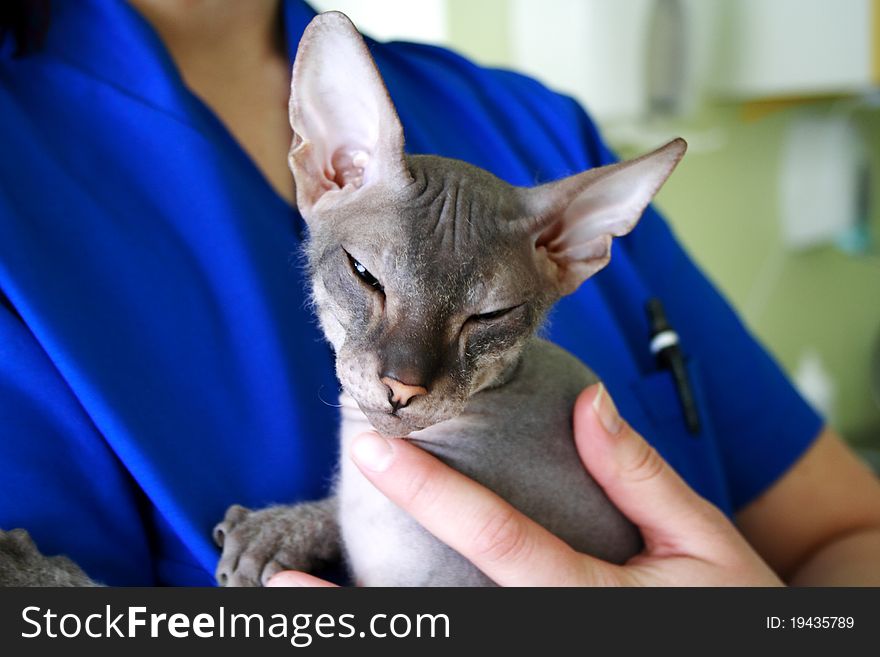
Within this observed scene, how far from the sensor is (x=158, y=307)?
706mm

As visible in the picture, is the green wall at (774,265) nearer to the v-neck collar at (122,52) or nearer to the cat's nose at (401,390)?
the v-neck collar at (122,52)

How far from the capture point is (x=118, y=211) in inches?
28.6

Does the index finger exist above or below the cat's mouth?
below

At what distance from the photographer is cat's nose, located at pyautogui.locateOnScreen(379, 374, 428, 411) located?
464mm

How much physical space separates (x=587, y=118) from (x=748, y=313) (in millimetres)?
1576

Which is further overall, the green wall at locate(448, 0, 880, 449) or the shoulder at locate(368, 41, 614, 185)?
the green wall at locate(448, 0, 880, 449)

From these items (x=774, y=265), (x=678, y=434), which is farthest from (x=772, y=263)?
(x=678, y=434)

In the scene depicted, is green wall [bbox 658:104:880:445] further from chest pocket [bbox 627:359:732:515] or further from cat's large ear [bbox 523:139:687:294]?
cat's large ear [bbox 523:139:687:294]

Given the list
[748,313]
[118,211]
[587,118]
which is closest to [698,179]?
[748,313]

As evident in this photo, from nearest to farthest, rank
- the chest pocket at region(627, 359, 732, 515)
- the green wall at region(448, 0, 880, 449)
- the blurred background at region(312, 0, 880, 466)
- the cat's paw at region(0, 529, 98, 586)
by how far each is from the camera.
→ the cat's paw at region(0, 529, 98, 586) < the chest pocket at region(627, 359, 732, 515) < the blurred background at region(312, 0, 880, 466) < the green wall at region(448, 0, 880, 449)

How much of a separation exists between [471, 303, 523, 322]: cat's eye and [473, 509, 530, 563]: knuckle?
0.19m

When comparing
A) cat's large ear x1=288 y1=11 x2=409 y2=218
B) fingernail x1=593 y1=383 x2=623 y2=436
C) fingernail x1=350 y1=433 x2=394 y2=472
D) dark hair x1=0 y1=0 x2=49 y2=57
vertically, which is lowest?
fingernail x1=350 y1=433 x2=394 y2=472

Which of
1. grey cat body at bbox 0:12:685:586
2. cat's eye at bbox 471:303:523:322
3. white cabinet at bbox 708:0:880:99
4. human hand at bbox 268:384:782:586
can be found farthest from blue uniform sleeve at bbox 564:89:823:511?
white cabinet at bbox 708:0:880:99

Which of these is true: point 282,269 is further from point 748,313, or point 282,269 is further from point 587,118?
point 748,313
